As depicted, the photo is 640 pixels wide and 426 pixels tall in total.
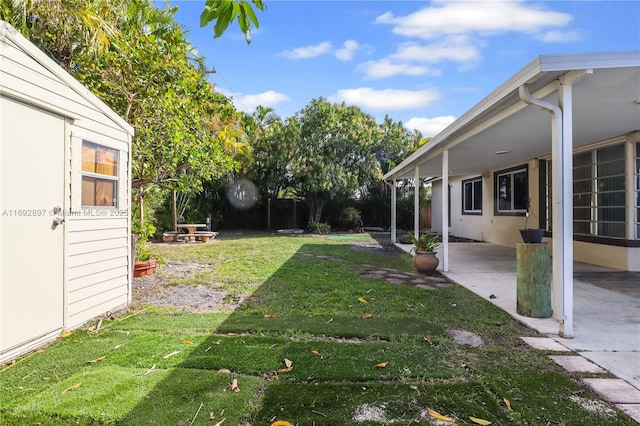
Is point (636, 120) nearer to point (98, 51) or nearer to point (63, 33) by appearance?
point (98, 51)

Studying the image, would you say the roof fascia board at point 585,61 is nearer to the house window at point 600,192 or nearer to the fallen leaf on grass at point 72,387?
the fallen leaf on grass at point 72,387

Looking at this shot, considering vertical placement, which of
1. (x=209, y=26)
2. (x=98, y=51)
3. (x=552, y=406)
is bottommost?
(x=552, y=406)

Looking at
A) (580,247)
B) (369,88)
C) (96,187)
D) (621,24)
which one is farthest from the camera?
(369,88)

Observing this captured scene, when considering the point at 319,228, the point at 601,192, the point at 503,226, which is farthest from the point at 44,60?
the point at 319,228

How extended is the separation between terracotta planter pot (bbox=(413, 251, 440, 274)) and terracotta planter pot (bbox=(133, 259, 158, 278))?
4791 millimetres

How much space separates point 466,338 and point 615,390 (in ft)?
3.78

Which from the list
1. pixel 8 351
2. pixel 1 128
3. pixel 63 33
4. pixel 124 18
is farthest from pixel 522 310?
pixel 124 18

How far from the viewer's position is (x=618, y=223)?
21.9 feet

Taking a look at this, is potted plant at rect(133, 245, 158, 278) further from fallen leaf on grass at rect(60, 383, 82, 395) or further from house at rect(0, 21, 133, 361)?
fallen leaf on grass at rect(60, 383, 82, 395)

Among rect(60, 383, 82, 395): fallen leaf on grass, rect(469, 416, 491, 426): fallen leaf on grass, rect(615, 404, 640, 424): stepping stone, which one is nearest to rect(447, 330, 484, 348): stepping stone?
rect(615, 404, 640, 424): stepping stone

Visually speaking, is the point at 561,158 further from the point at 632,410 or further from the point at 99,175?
the point at 99,175

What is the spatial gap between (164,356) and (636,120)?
6.83 metres

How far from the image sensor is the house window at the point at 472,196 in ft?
43.2

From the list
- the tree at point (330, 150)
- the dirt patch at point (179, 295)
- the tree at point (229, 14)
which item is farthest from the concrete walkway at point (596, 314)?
the tree at point (330, 150)
